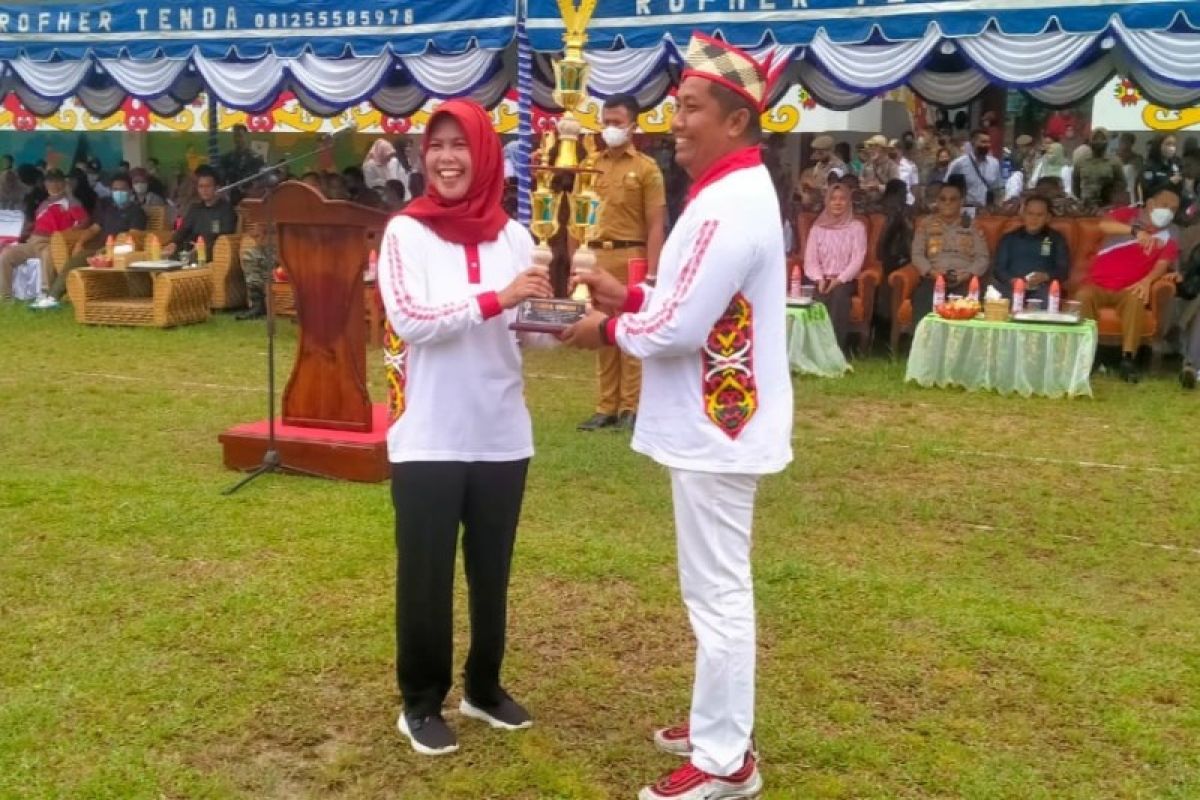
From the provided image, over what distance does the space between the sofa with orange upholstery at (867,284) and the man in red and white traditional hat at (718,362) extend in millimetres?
7183

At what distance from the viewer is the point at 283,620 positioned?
4445mm

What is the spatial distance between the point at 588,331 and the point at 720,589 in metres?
0.71

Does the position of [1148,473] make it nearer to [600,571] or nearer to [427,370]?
[600,571]

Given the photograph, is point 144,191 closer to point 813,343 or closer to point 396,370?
point 813,343

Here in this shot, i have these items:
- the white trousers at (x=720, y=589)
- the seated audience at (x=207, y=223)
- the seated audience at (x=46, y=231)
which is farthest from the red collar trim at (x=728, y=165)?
the seated audience at (x=46, y=231)

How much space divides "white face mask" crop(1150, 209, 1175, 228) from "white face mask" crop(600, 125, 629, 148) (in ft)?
16.1

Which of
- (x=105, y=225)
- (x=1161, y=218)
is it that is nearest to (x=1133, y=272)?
(x=1161, y=218)

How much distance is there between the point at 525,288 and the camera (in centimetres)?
314

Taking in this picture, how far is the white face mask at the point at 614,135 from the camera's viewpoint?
265 inches

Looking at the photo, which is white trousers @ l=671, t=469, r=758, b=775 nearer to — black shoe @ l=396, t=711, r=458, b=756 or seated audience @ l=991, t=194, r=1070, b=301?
black shoe @ l=396, t=711, r=458, b=756

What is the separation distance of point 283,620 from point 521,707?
45.5 inches

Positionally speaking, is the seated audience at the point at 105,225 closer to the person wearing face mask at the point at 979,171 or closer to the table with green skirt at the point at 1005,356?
the table with green skirt at the point at 1005,356

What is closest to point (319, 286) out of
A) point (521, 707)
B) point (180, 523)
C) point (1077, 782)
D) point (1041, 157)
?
point (180, 523)

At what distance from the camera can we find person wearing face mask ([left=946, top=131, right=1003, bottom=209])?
14688 millimetres
